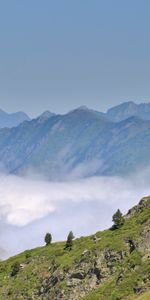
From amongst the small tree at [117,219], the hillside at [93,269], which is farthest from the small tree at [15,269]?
the small tree at [117,219]

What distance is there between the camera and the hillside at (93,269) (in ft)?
287

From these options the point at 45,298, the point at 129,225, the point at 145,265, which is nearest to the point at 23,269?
the point at 45,298

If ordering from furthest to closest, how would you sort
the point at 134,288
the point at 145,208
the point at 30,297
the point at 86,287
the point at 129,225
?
1. the point at 145,208
2. the point at 129,225
3. the point at 30,297
4. the point at 86,287
5. the point at 134,288

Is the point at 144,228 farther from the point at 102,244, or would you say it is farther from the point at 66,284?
the point at 66,284

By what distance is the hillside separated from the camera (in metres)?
87.6

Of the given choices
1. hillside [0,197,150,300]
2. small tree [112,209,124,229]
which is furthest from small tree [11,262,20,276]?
small tree [112,209,124,229]

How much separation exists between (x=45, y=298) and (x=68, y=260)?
10770mm

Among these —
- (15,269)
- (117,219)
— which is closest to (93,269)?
(117,219)

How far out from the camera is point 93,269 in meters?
102

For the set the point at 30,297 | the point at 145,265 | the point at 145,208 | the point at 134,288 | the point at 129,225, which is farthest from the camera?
the point at 145,208

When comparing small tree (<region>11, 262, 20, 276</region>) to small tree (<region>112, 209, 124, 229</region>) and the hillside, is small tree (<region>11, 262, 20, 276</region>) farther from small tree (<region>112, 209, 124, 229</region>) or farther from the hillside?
small tree (<region>112, 209, 124, 229</region>)

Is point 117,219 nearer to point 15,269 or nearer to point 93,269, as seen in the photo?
point 93,269

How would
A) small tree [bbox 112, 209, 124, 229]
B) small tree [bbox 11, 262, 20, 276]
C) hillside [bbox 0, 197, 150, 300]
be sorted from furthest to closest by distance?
small tree [bbox 11, 262, 20, 276]
small tree [bbox 112, 209, 124, 229]
hillside [bbox 0, 197, 150, 300]

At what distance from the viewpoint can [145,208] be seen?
122125 mm
